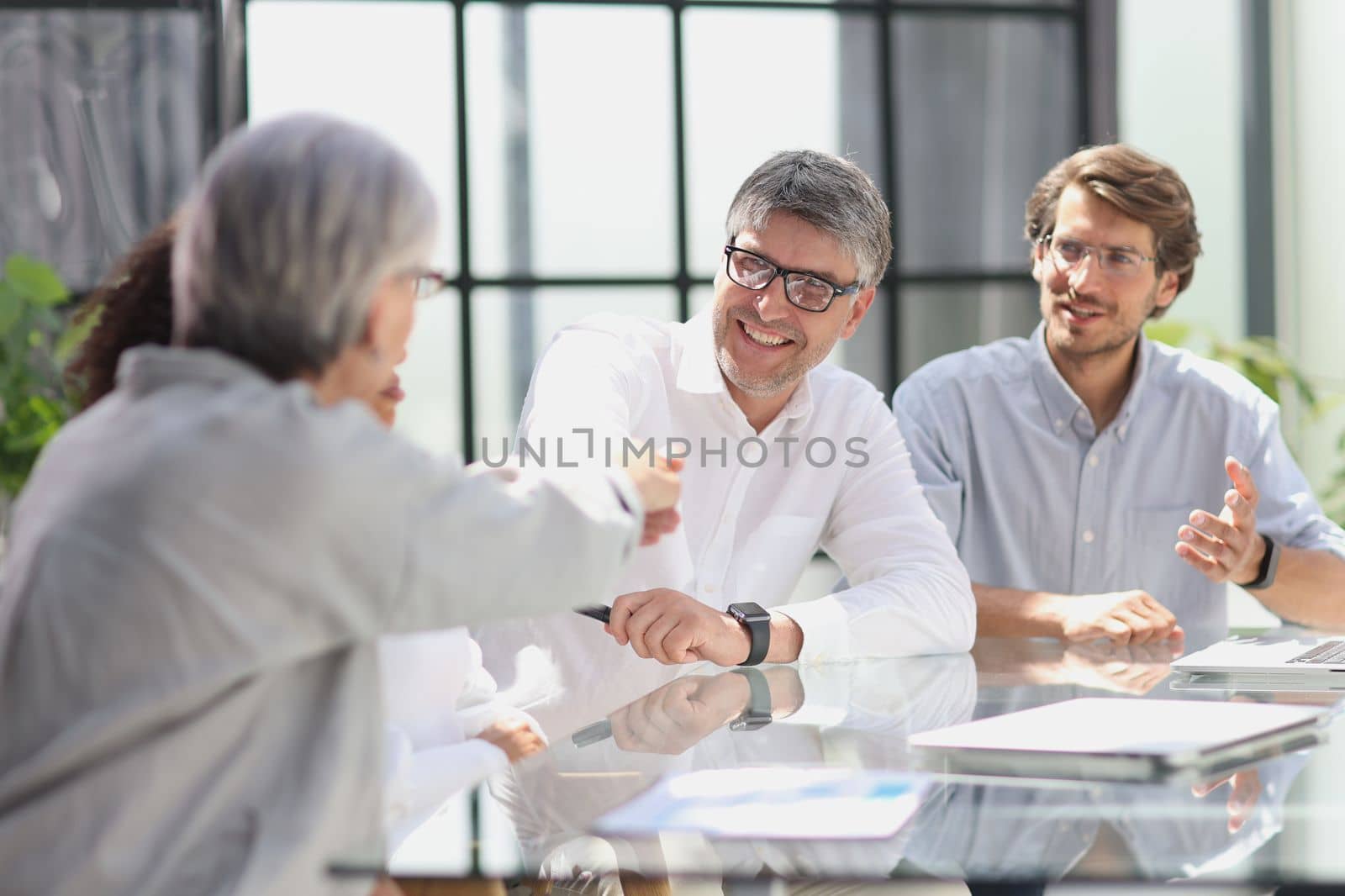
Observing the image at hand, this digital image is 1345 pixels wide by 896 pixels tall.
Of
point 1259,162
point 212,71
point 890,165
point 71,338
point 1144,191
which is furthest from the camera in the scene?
point 1259,162

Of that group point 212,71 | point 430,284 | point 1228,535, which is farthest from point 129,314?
point 212,71

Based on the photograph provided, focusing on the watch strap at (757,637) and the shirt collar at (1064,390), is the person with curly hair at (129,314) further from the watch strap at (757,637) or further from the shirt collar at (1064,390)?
the shirt collar at (1064,390)

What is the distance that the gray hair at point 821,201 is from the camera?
2.23 meters

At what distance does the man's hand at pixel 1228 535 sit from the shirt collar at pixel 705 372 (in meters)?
0.68

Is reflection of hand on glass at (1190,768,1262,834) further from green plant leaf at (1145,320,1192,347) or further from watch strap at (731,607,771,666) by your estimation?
green plant leaf at (1145,320,1192,347)

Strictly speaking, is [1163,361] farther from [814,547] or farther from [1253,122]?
[1253,122]

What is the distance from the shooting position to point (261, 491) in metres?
0.91

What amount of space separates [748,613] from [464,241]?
8.01 feet

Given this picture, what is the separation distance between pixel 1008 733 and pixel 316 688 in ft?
2.27

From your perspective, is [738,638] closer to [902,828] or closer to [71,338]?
[902,828]

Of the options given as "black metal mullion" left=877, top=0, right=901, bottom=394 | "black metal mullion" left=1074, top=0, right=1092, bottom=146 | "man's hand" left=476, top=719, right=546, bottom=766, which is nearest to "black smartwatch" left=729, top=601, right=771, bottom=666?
"man's hand" left=476, top=719, right=546, bottom=766

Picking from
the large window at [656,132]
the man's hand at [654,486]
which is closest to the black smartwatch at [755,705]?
the man's hand at [654,486]

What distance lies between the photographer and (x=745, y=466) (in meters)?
2.39

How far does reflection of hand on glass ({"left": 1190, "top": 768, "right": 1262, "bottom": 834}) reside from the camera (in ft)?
3.40
